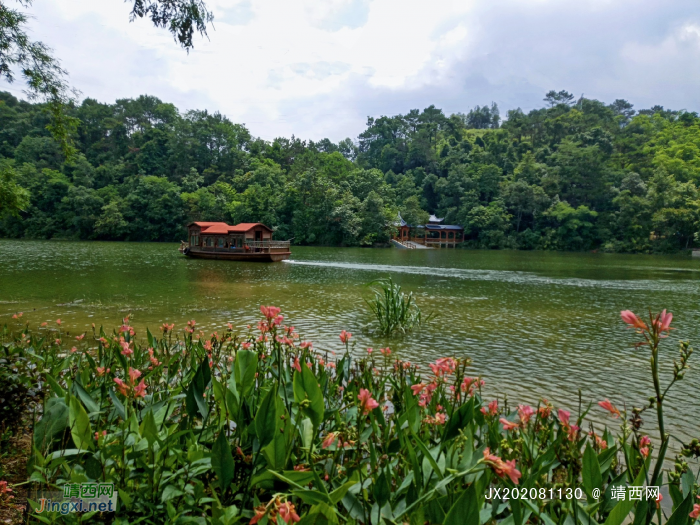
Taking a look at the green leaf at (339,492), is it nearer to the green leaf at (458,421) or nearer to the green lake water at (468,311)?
the green leaf at (458,421)

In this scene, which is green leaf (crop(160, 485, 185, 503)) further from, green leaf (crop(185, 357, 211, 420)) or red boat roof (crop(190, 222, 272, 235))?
red boat roof (crop(190, 222, 272, 235))

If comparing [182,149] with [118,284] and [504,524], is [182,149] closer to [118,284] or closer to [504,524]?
[118,284]

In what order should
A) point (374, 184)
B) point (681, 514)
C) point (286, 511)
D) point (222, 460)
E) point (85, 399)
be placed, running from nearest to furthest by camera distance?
point (286, 511) < point (681, 514) < point (222, 460) < point (85, 399) < point (374, 184)

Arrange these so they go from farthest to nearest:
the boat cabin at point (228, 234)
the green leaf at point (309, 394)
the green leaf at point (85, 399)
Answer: the boat cabin at point (228, 234) → the green leaf at point (85, 399) → the green leaf at point (309, 394)

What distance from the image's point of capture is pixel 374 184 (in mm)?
51781

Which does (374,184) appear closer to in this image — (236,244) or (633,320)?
(236,244)

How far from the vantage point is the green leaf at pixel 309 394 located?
1992 millimetres

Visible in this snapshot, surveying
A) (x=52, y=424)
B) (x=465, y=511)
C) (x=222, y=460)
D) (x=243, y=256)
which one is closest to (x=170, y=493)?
(x=222, y=460)

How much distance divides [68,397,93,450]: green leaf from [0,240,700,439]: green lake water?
428 cm

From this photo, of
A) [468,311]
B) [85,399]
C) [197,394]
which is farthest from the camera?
[468,311]

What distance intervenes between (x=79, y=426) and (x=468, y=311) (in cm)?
973

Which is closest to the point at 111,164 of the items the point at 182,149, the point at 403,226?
the point at 182,149

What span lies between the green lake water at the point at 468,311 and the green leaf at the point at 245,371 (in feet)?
12.0

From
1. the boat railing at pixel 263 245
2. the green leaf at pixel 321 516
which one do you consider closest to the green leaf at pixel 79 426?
the green leaf at pixel 321 516
